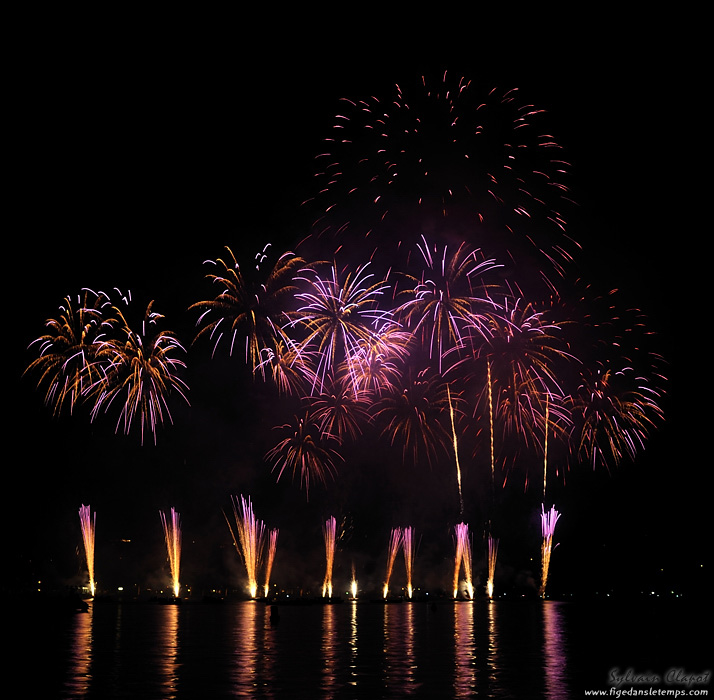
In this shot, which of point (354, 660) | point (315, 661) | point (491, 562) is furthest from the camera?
point (491, 562)

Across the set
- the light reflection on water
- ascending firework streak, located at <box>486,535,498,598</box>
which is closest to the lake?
the light reflection on water

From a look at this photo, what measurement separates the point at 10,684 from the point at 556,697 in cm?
1589

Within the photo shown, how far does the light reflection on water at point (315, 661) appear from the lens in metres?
25.5

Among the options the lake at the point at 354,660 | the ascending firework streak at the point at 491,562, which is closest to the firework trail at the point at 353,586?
the ascending firework streak at the point at 491,562

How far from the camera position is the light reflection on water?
25.5 m

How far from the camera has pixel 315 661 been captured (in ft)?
109

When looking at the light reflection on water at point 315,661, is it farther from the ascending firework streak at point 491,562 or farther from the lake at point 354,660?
the ascending firework streak at point 491,562

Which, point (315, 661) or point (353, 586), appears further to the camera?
point (353, 586)

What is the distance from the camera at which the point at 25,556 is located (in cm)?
9531

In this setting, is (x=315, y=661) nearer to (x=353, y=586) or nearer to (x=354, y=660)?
(x=354, y=660)

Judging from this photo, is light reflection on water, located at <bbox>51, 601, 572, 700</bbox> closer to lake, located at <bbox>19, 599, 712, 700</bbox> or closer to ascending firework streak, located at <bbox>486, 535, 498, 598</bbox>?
lake, located at <bbox>19, 599, 712, 700</bbox>

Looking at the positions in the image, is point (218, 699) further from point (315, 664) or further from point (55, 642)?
point (55, 642)

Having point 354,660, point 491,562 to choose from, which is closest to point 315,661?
point 354,660

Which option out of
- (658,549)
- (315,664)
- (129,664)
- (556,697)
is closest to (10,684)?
(129,664)
